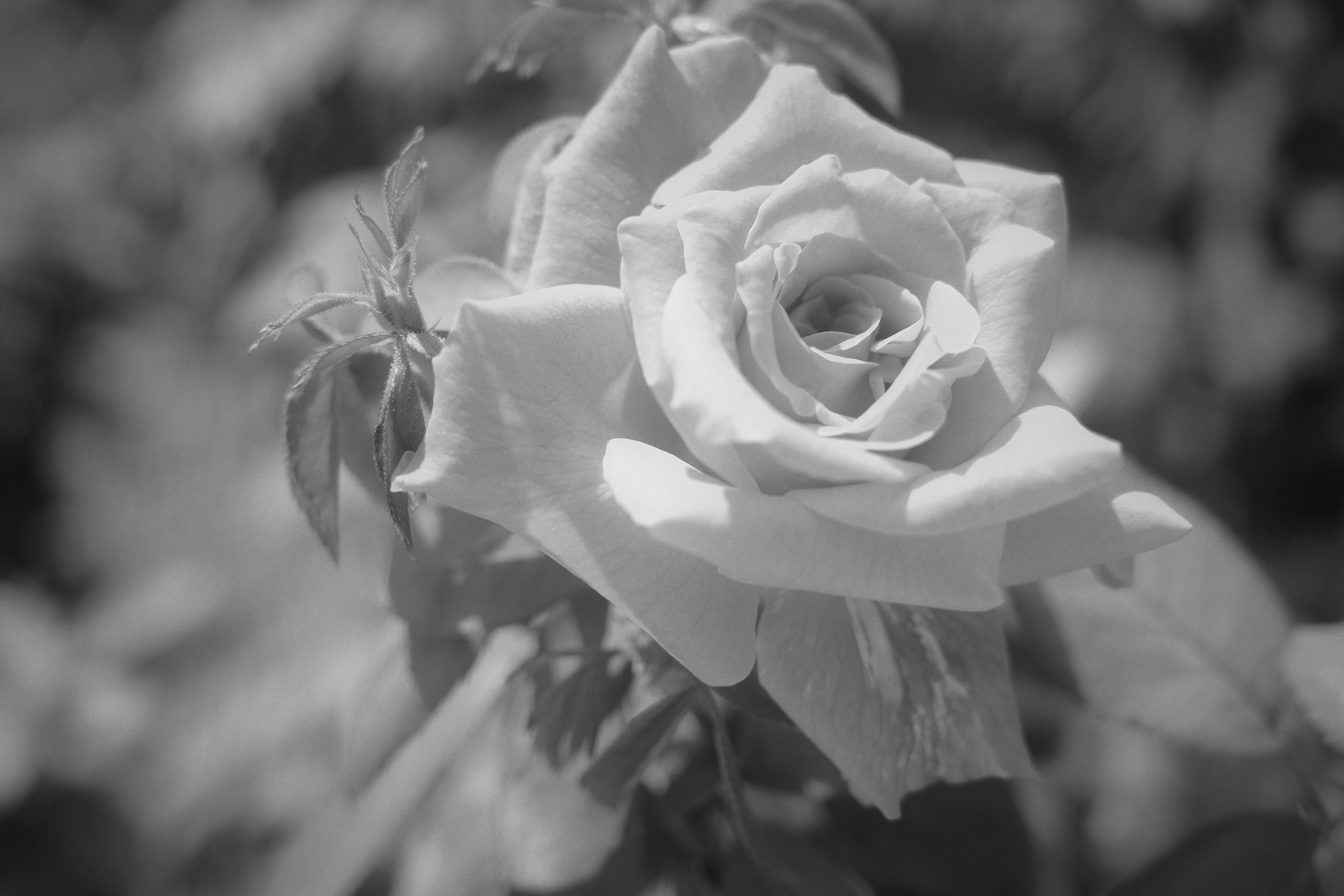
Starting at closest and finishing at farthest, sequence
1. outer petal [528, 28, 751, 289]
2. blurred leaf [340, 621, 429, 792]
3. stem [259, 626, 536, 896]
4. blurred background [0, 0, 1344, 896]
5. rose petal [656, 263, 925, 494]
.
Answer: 1. rose petal [656, 263, 925, 494]
2. outer petal [528, 28, 751, 289]
3. blurred leaf [340, 621, 429, 792]
4. stem [259, 626, 536, 896]
5. blurred background [0, 0, 1344, 896]

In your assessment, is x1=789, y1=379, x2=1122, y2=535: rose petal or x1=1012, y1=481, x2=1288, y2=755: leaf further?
x1=1012, y1=481, x2=1288, y2=755: leaf

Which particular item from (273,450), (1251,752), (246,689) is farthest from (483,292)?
(273,450)

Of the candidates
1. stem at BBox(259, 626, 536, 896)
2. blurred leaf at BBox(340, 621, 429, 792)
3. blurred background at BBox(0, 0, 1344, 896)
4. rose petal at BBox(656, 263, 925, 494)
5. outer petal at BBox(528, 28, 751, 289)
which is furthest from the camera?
blurred background at BBox(0, 0, 1344, 896)

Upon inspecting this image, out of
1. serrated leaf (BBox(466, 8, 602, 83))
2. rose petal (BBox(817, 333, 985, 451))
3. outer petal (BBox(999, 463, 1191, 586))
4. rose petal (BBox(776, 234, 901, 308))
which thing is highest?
serrated leaf (BBox(466, 8, 602, 83))

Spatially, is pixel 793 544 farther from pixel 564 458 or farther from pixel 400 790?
pixel 400 790

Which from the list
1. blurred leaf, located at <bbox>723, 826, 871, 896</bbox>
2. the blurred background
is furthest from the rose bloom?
the blurred background

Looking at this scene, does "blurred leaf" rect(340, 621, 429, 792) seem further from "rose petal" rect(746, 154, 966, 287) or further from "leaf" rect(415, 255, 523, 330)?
"rose petal" rect(746, 154, 966, 287)

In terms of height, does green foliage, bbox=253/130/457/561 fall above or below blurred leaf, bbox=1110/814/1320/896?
above
